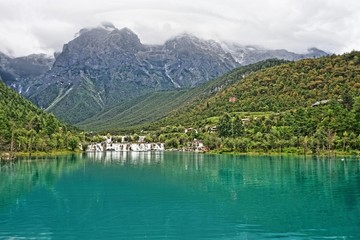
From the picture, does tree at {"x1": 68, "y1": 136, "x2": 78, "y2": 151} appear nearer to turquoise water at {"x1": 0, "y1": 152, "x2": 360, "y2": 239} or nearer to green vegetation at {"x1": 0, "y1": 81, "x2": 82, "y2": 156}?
green vegetation at {"x1": 0, "y1": 81, "x2": 82, "y2": 156}

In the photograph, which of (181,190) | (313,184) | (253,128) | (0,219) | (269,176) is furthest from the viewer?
(253,128)

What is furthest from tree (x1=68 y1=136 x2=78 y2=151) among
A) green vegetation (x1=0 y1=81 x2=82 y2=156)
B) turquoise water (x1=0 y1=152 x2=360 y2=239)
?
turquoise water (x1=0 y1=152 x2=360 y2=239)

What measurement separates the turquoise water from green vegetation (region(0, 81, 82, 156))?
77.9 meters

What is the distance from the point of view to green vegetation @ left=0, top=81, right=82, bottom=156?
148375mm

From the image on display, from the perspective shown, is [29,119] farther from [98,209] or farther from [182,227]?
[182,227]

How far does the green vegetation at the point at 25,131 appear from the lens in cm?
14838

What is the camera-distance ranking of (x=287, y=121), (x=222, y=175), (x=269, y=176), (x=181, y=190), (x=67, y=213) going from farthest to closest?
(x=287, y=121) < (x=222, y=175) < (x=269, y=176) < (x=181, y=190) < (x=67, y=213)

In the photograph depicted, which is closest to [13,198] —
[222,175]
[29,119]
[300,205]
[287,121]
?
[300,205]

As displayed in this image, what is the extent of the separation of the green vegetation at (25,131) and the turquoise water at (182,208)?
77934 millimetres

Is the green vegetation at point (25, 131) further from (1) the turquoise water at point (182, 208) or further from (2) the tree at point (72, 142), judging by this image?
(1) the turquoise water at point (182, 208)

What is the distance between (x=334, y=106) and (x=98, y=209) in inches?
5590

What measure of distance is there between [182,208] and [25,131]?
130 m

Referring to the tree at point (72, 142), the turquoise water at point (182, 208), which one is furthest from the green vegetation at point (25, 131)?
the turquoise water at point (182, 208)

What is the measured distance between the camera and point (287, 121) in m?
182
